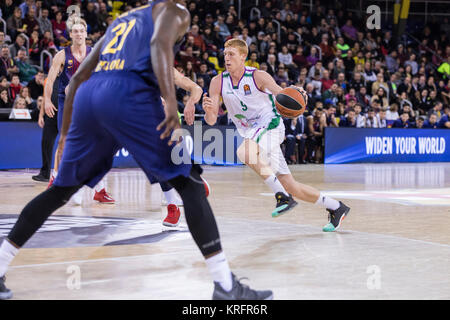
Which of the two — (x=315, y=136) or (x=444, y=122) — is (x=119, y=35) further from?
(x=444, y=122)

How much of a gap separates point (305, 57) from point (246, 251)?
58.1ft

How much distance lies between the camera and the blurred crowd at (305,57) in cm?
1603

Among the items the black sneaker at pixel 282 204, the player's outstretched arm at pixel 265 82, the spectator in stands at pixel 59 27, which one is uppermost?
the spectator in stands at pixel 59 27

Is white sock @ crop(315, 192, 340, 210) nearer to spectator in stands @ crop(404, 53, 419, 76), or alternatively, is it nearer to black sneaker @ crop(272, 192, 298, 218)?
black sneaker @ crop(272, 192, 298, 218)

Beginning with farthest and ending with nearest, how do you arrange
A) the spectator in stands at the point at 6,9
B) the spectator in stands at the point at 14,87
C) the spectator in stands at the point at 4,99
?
1. the spectator in stands at the point at 6,9
2. the spectator in stands at the point at 14,87
3. the spectator in stands at the point at 4,99

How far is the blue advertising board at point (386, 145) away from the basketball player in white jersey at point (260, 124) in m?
11.8

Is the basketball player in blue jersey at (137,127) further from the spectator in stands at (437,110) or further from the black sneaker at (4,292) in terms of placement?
the spectator in stands at (437,110)

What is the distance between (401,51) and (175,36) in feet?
77.7

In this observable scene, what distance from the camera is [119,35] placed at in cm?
374

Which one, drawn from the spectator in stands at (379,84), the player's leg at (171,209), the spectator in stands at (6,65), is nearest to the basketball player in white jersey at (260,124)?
the player's leg at (171,209)

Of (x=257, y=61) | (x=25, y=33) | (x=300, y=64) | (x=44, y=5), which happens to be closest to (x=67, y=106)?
(x=25, y=33)

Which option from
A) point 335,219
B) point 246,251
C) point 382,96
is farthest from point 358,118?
point 246,251

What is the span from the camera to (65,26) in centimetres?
1708
